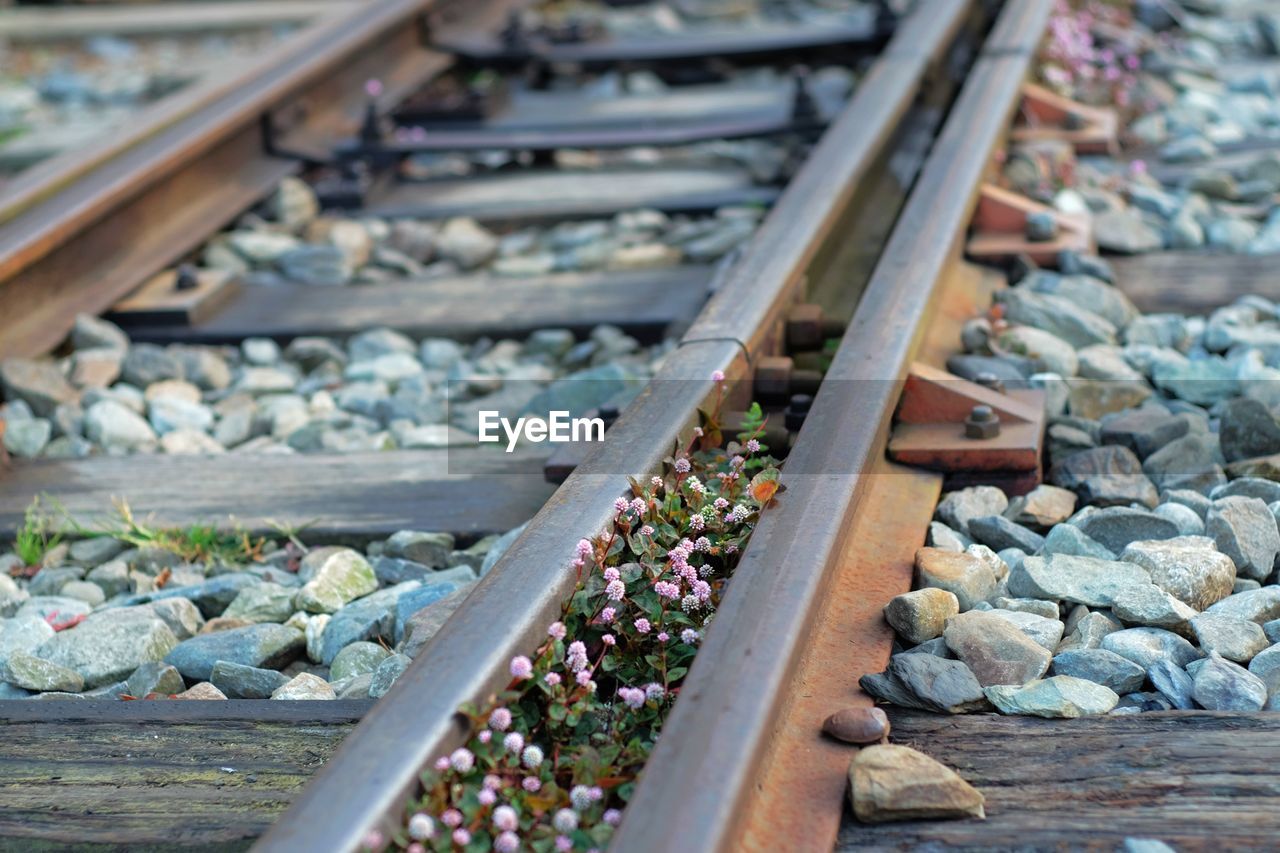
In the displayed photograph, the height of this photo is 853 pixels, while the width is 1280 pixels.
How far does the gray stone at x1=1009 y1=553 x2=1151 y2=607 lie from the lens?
2.09 meters

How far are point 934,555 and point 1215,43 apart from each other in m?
4.88

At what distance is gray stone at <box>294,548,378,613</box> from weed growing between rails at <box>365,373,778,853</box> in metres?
0.66

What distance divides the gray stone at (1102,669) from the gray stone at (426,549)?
1.12 metres

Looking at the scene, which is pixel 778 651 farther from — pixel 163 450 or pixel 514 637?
pixel 163 450

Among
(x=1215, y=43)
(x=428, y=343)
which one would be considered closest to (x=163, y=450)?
(x=428, y=343)

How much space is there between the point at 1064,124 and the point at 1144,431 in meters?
2.35

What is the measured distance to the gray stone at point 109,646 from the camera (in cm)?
231

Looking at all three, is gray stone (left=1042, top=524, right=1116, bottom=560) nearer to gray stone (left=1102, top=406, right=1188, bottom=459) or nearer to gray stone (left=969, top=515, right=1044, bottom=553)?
gray stone (left=969, top=515, right=1044, bottom=553)

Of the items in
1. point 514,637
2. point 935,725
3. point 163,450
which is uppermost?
point 514,637

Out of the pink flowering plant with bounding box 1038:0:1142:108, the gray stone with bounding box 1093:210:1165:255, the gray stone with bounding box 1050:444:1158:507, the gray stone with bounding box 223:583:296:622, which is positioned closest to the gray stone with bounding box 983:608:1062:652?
the gray stone with bounding box 1050:444:1158:507

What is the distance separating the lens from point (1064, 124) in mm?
4754

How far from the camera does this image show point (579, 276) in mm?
3916

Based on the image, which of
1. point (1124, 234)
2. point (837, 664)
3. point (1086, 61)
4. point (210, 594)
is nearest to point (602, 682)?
point (837, 664)

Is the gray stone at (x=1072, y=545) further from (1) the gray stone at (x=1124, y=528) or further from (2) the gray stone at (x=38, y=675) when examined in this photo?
(2) the gray stone at (x=38, y=675)
